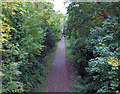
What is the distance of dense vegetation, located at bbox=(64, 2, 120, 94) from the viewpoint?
13.0ft

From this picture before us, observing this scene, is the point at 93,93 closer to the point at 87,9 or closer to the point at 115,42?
the point at 115,42

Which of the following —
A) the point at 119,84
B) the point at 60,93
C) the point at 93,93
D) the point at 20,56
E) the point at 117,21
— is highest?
the point at 117,21

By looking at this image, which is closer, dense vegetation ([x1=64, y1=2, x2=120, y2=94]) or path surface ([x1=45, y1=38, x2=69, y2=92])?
dense vegetation ([x1=64, y1=2, x2=120, y2=94])

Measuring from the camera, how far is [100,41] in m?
4.72

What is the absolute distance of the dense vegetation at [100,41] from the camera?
3.95m

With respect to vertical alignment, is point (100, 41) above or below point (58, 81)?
above

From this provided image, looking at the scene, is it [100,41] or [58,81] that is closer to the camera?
[100,41]

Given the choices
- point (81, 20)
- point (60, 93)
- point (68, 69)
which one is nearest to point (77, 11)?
point (81, 20)

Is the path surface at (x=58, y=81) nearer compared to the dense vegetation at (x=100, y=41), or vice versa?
the dense vegetation at (x=100, y=41)

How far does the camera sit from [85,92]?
7176mm

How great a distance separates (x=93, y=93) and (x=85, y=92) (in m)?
0.95

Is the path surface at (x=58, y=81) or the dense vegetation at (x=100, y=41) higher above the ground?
the dense vegetation at (x=100, y=41)

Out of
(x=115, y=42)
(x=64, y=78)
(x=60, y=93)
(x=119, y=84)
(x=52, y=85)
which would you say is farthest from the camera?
(x=64, y=78)

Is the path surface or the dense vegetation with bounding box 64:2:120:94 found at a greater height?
the dense vegetation with bounding box 64:2:120:94
